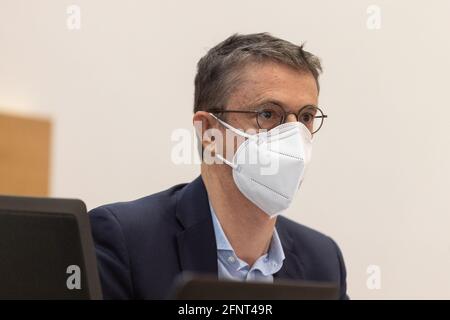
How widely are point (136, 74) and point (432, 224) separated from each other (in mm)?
1362

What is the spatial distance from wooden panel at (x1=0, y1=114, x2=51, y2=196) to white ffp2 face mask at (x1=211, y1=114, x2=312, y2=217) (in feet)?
4.68

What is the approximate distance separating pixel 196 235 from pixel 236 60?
47 centimetres

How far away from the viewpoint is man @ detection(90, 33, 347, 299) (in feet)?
5.58

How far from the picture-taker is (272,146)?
182 centimetres

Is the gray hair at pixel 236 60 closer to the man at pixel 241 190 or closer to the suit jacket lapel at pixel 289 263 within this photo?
the man at pixel 241 190

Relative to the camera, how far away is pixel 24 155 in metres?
3.06

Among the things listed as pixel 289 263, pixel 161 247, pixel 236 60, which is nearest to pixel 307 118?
pixel 236 60

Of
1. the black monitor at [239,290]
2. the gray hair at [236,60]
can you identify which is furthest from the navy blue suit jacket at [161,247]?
the black monitor at [239,290]

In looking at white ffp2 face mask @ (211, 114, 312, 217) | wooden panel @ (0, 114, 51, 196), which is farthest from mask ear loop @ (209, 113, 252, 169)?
wooden panel @ (0, 114, 51, 196)

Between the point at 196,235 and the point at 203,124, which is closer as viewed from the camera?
the point at 196,235

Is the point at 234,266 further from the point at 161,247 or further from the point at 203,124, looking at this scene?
the point at 203,124

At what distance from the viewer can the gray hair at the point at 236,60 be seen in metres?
1.86

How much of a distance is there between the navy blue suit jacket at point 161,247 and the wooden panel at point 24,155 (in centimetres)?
128
